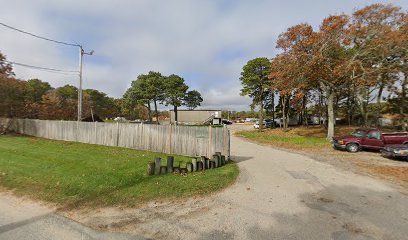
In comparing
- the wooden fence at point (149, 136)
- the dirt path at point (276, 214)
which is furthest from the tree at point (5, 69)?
the dirt path at point (276, 214)

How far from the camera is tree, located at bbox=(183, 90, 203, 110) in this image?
210ft

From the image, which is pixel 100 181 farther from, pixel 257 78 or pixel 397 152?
pixel 257 78

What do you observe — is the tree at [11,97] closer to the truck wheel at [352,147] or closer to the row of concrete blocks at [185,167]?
the row of concrete blocks at [185,167]

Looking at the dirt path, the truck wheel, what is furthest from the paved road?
the truck wheel

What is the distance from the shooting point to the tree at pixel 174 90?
191ft

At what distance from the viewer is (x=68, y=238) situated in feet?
16.4

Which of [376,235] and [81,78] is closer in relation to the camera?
[376,235]

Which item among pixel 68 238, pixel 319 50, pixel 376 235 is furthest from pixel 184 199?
pixel 319 50

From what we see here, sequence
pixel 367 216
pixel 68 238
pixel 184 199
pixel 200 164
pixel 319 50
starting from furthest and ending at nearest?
pixel 319 50, pixel 200 164, pixel 184 199, pixel 367 216, pixel 68 238

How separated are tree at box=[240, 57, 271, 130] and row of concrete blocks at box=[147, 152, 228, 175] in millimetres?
28579

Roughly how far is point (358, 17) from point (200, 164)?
21.7 metres

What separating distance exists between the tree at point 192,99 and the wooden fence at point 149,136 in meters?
41.5

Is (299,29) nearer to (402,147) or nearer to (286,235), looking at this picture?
(402,147)

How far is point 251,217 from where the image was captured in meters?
5.98
